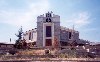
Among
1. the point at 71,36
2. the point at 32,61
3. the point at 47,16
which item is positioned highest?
the point at 47,16

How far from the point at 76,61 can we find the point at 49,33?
118 ft

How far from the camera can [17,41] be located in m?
55.0

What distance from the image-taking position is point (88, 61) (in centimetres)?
2386

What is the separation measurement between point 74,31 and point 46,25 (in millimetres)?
11263

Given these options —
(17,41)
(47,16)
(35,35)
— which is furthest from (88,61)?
(35,35)

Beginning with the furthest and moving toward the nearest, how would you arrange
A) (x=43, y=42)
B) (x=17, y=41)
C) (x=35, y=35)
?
1. (x=35, y=35)
2. (x=43, y=42)
3. (x=17, y=41)

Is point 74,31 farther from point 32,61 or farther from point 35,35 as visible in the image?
point 32,61

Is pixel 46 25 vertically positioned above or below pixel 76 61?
above

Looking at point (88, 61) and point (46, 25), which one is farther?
point (46, 25)

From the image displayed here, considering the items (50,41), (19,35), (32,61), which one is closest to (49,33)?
(50,41)


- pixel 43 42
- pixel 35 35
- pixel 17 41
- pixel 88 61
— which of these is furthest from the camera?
pixel 35 35

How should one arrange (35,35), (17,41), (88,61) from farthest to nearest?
(35,35) < (17,41) < (88,61)

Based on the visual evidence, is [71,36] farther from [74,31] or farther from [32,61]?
[32,61]

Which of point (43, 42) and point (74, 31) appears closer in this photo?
point (43, 42)
